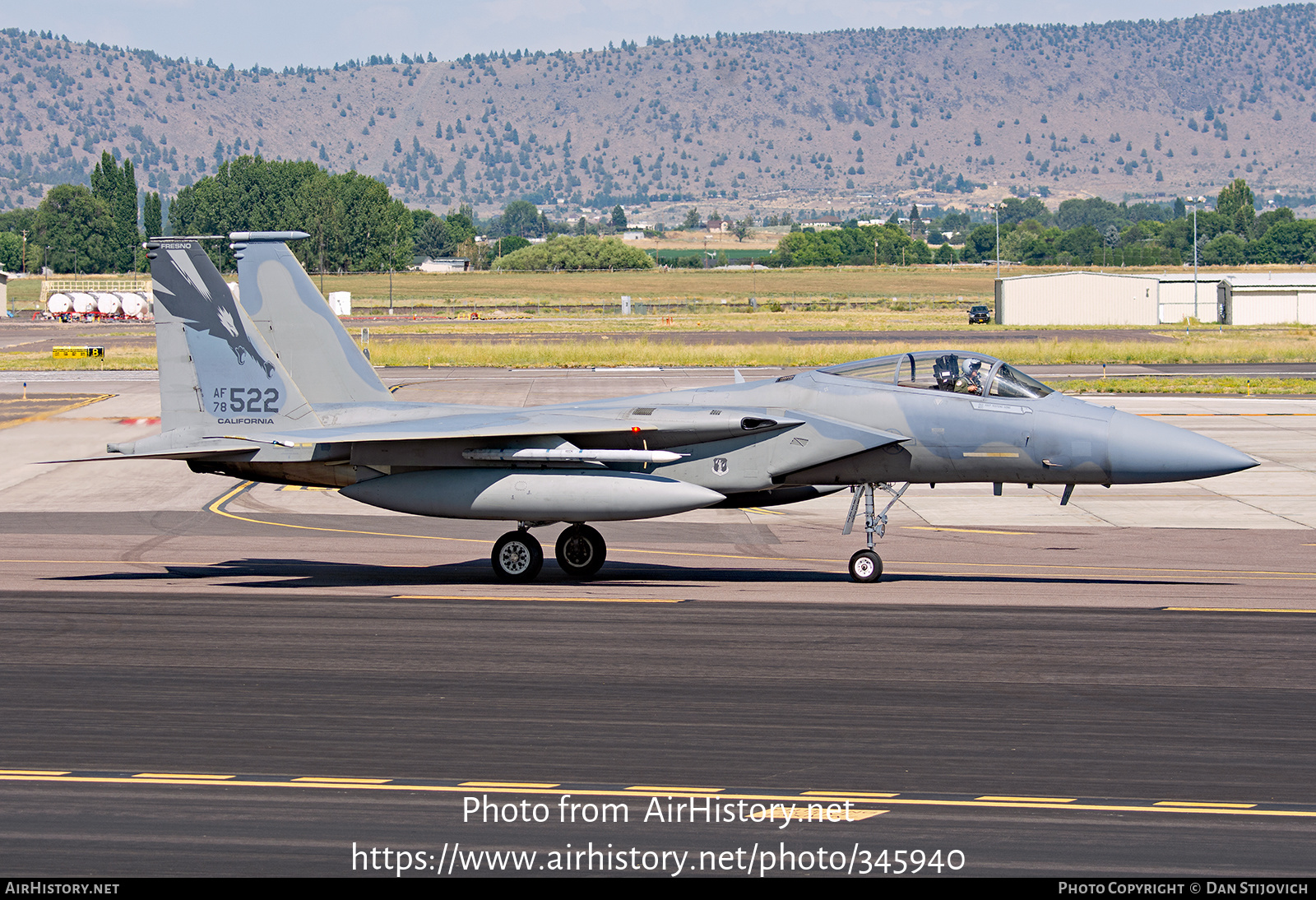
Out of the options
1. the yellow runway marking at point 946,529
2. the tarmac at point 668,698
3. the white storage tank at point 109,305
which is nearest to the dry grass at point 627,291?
the white storage tank at point 109,305

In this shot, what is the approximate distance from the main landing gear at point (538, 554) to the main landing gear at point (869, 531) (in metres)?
3.70

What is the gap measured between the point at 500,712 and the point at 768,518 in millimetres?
13777

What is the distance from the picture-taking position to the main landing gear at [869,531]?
17.9 m

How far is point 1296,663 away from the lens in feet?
44.0

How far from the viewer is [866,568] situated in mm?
17891

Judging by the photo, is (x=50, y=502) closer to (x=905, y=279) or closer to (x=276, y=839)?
(x=276, y=839)

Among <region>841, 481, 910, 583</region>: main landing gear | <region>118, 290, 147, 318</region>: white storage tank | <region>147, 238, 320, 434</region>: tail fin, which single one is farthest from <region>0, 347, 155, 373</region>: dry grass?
<region>841, 481, 910, 583</region>: main landing gear

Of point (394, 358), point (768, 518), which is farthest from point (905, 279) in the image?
point (768, 518)

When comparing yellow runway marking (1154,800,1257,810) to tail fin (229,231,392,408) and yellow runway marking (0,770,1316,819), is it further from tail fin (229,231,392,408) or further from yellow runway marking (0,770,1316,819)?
tail fin (229,231,392,408)

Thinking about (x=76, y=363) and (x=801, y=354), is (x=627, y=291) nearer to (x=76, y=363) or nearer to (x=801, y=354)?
(x=801, y=354)

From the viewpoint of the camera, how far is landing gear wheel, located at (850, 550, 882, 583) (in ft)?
58.5

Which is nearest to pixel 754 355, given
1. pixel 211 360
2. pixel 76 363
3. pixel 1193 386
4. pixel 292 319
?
pixel 1193 386

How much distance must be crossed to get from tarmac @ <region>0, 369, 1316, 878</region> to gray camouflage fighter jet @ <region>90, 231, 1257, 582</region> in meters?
1.39

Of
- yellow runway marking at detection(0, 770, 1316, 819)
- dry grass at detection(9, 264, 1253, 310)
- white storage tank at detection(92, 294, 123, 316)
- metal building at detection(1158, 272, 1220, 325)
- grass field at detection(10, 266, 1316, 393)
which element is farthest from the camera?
dry grass at detection(9, 264, 1253, 310)
